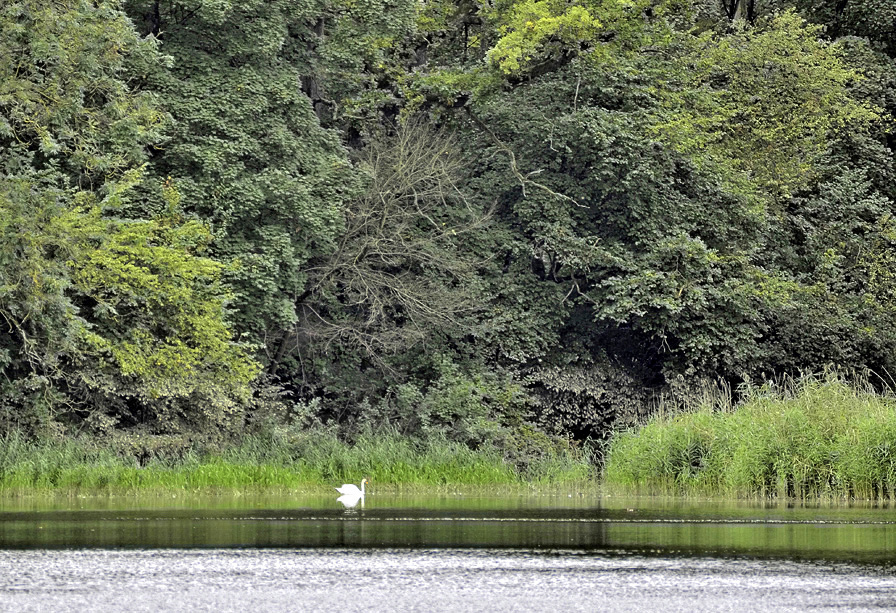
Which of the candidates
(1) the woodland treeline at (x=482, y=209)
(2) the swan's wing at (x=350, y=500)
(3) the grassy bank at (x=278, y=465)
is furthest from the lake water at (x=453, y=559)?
(1) the woodland treeline at (x=482, y=209)

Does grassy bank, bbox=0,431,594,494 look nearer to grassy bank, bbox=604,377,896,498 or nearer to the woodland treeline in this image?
the woodland treeline

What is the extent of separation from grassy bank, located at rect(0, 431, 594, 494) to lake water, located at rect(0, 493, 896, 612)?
4.71m

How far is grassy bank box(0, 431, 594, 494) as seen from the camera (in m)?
26.0

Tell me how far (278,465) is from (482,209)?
29.3ft

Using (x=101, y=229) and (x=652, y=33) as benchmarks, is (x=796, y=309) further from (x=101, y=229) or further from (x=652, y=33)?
(x=101, y=229)

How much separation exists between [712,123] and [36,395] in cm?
1563

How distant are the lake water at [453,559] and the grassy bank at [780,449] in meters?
1.27

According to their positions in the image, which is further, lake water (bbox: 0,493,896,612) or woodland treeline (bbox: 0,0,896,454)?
woodland treeline (bbox: 0,0,896,454)

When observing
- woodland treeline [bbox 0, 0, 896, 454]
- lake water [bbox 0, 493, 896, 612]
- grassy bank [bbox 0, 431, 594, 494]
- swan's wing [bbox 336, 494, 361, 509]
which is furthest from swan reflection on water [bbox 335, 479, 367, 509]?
woodland treeline [bbox 0, 0, 896, 454]

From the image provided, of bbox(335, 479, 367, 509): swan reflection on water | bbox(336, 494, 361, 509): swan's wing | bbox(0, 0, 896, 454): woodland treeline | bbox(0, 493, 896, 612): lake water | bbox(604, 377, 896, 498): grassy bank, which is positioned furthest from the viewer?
bbox(0, 0, 896, 454): woodland treeline

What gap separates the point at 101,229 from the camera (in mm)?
27547

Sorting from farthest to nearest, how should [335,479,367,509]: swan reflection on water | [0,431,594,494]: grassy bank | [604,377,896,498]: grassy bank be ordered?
[0,431,594,494]: grassy bank
[335,479,367,509]: swan reflection on water
[604,377,896,498]: grassy bank

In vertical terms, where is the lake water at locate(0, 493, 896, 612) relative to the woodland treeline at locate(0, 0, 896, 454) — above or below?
below

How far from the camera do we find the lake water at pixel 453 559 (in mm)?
12156
